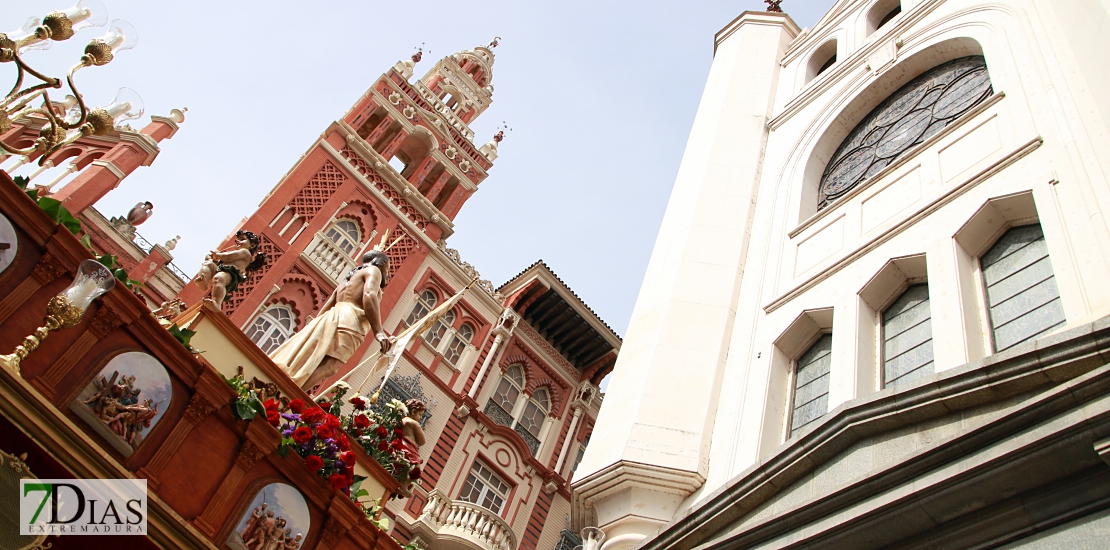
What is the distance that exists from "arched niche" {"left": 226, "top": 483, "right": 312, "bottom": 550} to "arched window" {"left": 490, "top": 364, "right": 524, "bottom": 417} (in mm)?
15694

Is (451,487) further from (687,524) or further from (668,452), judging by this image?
(687,524)

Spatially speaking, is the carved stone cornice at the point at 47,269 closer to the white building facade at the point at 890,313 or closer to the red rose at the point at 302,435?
the red rose at the point at 302,435

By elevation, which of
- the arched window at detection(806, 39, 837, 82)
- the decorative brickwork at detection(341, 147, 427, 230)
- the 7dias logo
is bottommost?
the 7dias logo

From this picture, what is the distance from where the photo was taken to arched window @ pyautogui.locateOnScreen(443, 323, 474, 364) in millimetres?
24062

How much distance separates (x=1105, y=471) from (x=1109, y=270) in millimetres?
2328

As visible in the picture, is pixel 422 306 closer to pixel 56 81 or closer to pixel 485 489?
pixel 485 489

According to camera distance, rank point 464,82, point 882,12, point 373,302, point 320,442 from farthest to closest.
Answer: point 464,82 → point 882,12 → point 373,302 → point 320,442

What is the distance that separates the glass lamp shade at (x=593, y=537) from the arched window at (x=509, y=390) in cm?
1608

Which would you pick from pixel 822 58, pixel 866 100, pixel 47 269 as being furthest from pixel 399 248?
pixel 47 269

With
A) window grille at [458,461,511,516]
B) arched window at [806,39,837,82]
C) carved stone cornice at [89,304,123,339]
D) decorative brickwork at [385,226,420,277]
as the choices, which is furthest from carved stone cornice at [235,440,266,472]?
decorative brickwork at [385,226,420,277]

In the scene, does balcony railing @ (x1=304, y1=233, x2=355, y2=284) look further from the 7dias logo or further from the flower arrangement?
the 7dias logo

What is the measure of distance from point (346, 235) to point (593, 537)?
1699 centimetres

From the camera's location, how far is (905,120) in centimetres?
1135

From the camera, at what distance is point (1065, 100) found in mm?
8062
